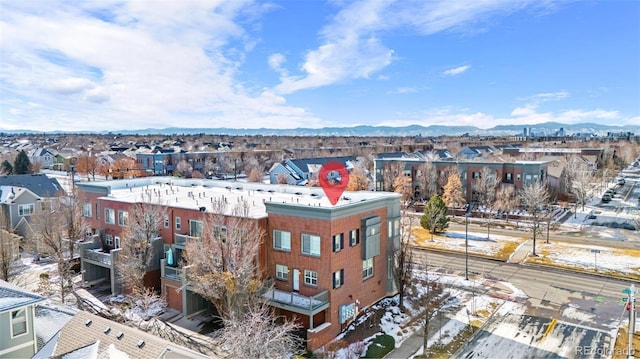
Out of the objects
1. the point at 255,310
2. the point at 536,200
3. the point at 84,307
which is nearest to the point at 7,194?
the point at 84,307

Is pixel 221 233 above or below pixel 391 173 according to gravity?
below

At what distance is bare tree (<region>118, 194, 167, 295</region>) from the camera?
117ft

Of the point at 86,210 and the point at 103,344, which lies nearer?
the point at 103,344

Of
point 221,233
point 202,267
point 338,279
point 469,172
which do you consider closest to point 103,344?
point 202,267

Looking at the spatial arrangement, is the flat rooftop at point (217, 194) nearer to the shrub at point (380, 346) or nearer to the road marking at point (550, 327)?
the shrub at point (380, 346)

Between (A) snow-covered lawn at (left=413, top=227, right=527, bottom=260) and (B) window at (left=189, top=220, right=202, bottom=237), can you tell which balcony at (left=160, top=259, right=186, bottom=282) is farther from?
(A) snow-covered lawn at (left=413, top=227, right=527, bottom=260)

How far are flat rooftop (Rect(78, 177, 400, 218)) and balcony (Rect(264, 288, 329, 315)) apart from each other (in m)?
6.13

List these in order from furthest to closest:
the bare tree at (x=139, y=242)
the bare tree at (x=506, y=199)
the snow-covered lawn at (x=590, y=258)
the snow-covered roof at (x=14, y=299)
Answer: the bare tree at (x=506, y=199), the snow-covered lawn at (x=590, y=258), the bare tree at (x=139, y=242), the snow-covered roof at (x=14, y=299)

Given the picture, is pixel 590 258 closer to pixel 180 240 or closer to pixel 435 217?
pixel 435 217

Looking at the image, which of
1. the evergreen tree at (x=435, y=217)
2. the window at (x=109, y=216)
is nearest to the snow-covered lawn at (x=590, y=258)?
the evergreen tree at (x=435, y=217)

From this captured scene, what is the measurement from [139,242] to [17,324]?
56.8 feet

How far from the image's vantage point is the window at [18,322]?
63.5ft

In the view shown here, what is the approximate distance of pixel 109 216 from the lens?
141 feet

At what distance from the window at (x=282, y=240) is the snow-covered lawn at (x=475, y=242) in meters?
27.3
